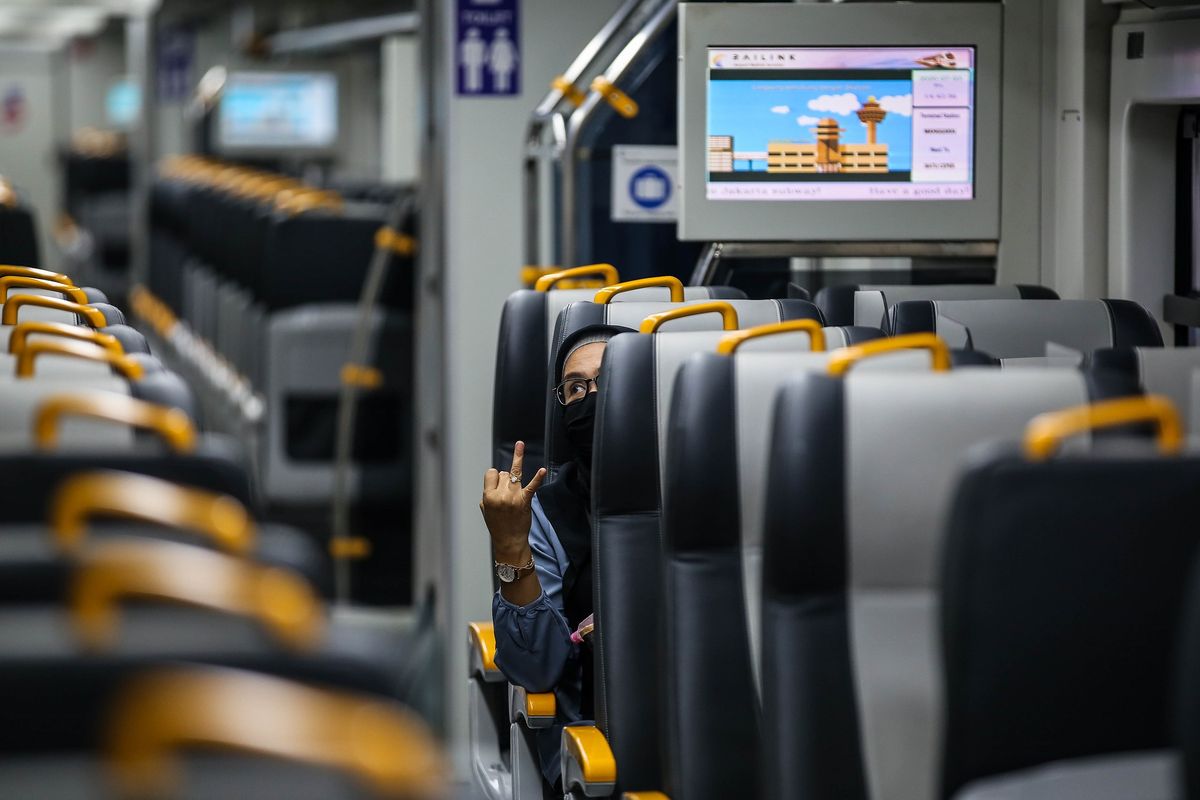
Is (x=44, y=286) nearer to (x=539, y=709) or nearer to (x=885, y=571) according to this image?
(x=539, y=709)

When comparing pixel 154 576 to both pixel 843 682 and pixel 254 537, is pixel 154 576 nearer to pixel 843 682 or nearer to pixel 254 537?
pixel 254 537

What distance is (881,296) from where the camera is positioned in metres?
3.33

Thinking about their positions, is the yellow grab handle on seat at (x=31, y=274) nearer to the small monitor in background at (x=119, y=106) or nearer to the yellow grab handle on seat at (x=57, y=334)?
the yellow grab handle on seat at (x=57, y=334)

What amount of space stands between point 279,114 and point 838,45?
15080 mm

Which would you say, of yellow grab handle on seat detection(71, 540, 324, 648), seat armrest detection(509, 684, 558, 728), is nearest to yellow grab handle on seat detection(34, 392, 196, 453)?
yellow grab handle on seat detection(71, 540, 324, 648)

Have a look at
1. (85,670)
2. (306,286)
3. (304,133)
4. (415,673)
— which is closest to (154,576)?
(85,670)

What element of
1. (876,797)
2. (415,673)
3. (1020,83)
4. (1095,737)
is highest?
(1020,83)

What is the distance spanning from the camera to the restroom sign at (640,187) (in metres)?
5.03

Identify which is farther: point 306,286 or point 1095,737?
point 306,286

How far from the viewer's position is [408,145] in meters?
13.8

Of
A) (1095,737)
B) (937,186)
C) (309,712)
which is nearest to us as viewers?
(309,712)

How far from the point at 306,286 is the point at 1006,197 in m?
3.96

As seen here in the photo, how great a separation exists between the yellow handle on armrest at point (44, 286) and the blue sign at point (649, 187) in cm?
249

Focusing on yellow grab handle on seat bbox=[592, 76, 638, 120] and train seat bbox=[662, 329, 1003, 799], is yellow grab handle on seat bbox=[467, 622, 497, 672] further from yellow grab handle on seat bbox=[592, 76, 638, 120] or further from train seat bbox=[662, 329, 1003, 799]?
yellow grab handle on seat bbox=[592, 76, 638, 120]
